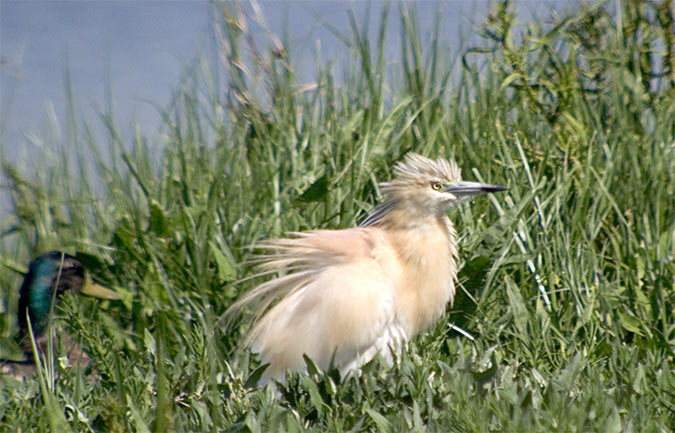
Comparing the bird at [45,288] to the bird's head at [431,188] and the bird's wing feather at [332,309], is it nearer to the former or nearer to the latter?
the bird's wing feather at [332,309]

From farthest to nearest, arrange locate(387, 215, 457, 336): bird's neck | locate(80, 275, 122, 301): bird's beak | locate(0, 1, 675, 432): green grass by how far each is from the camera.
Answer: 1. locate(80, 275, 122, 301): bird's beak
2. locate(387, 215, 457, 336): bird's neck
3. locate(0, 1, 675, 432): green grass

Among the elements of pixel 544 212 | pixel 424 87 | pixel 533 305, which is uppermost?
pixel 424 87

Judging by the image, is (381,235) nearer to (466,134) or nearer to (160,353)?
(466,134)

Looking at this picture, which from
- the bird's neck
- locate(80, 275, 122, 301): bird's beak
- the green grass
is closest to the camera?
the green grass

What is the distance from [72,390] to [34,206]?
3.15 meters

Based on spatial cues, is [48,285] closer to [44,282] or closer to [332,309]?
[44,282]

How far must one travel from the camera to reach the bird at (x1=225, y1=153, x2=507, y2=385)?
152 inches

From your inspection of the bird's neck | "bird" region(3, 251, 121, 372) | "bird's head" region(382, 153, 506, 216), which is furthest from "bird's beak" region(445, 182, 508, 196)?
"bird" region(3, 251, 121, 372)

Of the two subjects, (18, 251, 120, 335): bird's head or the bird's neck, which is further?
(18, 251, 120, 335): bird's head

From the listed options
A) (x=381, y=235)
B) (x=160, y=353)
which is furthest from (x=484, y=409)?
(x=381, y=235)

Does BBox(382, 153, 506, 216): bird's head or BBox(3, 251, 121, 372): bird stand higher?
BBox(382, 153, 506, 216): bird's head

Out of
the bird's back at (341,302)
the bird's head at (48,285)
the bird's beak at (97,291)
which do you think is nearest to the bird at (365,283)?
the bird's back at (341,302)

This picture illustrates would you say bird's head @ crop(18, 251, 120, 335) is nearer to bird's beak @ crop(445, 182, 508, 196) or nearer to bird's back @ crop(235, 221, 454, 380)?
bird's back @ crop(235, 221, 454, 380)

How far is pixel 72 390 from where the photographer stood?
3553mm
